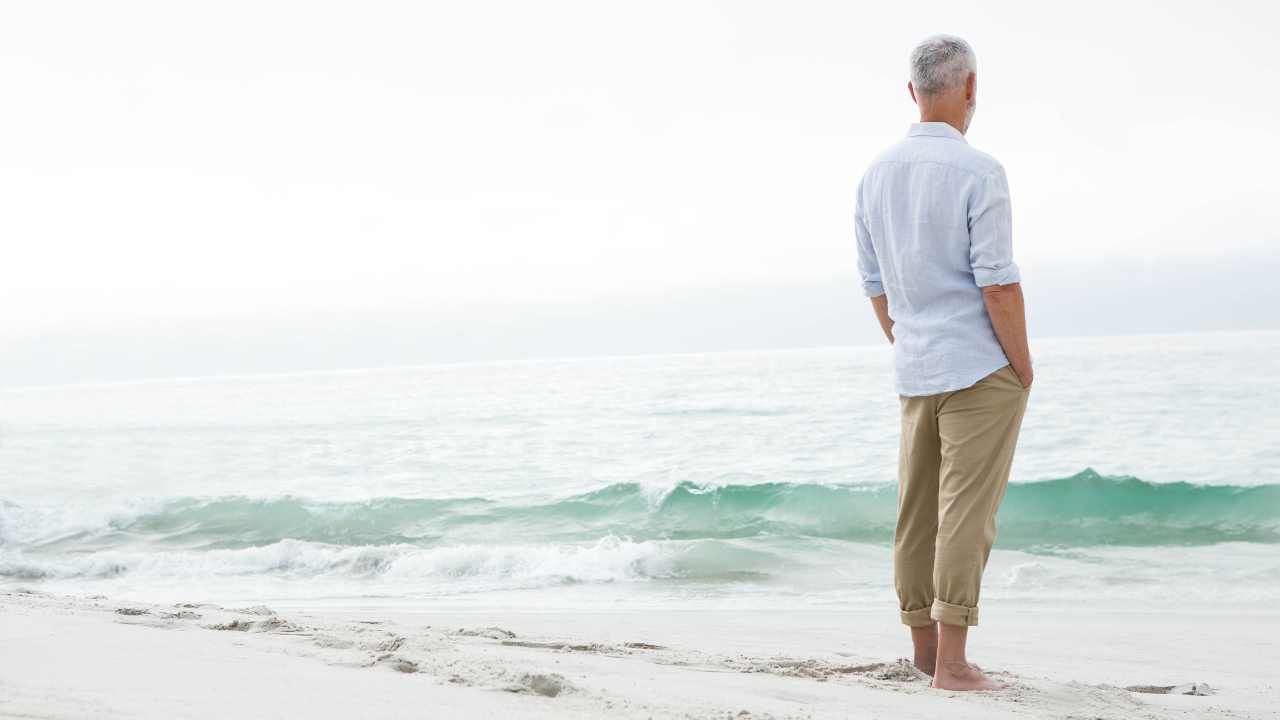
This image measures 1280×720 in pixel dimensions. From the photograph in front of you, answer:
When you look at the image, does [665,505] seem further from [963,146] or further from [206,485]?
[963,146]

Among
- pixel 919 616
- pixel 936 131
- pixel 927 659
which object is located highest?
pixel 936 131

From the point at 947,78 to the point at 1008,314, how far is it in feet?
2.22

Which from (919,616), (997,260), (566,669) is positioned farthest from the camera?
(919,616)

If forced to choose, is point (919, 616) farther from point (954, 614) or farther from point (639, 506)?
point (639, 506)

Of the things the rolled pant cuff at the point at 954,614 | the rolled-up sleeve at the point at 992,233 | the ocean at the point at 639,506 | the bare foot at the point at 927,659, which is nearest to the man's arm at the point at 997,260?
the rolled-up sleeve at the point at 992,233

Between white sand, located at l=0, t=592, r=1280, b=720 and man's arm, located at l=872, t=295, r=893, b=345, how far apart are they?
3.32 feet

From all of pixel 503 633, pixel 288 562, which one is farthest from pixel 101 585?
pixel 503 633

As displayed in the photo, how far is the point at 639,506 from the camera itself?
11016 millimetres

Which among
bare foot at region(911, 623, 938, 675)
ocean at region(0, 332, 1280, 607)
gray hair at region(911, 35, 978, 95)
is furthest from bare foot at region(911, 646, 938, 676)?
ocean at region(0, 332, 1280, 607)

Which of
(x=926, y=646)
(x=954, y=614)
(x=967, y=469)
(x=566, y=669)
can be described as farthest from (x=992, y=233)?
(x=566, y=669)

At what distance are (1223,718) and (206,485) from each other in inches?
530

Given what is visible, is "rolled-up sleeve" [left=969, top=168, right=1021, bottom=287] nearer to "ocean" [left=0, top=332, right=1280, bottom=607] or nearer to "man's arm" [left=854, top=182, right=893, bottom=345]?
"man's arm" [left=854, top=182, right=893, bottom=345]

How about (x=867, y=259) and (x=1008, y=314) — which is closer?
(x=1008, y=314)

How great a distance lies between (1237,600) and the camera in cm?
567
